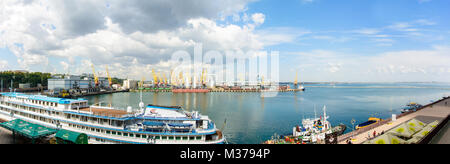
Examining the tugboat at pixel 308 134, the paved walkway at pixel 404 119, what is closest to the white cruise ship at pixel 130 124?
the tugboat at pixel 308 134

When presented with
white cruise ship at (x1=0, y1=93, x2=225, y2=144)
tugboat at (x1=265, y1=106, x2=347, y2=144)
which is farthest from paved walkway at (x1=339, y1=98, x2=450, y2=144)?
white cruise ship at (x1=0, y1=93, x2=225, y2=144)

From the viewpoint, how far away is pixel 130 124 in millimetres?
11359

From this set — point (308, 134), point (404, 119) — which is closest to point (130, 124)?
point (308, 134)

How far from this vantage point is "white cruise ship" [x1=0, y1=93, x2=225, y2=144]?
34.5 ft

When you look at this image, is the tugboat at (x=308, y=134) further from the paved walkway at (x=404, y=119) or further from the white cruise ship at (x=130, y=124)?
the white cruise ship at (x=130, y=124)

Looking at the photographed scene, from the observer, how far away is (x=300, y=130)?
16.3 m

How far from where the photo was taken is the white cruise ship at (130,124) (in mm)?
10508

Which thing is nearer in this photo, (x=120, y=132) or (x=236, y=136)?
(x=120, y=132)

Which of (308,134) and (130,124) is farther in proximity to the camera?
(308,134)

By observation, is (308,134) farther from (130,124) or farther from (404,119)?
(130,124)

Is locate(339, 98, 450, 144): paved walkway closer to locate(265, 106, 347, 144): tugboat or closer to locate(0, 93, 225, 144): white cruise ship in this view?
locate(265, 106, 347, 144): tugboat
